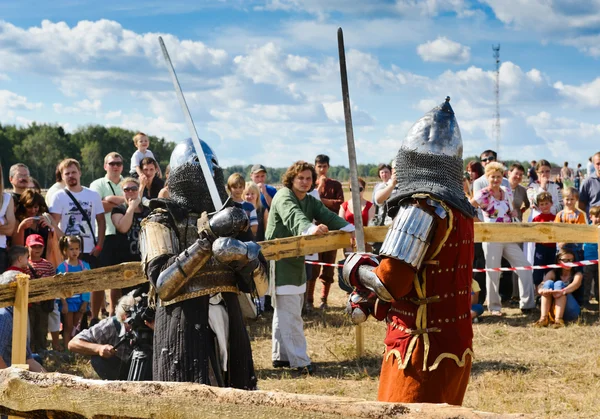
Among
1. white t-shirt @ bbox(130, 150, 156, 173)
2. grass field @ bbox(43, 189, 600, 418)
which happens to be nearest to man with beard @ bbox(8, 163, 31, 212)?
white t-shirt @ bbox(130, 150, 156, 173)

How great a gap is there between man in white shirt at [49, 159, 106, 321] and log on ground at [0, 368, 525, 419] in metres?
5.00

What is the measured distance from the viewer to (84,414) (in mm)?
2590

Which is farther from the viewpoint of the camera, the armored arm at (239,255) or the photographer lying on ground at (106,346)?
the photographer lying on ground at (106,346)

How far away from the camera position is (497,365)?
6.99 meters

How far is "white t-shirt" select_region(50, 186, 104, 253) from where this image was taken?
7598mm

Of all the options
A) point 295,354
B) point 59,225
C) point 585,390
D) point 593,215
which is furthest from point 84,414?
point 593,215

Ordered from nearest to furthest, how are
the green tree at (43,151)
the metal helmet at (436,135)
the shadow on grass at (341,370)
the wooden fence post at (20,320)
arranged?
1. the metal helmet at (436,135)
2. the wooden fence post at (20,320)
3. the shadow on grass at (341,370)
4. the green tree at (43,151)

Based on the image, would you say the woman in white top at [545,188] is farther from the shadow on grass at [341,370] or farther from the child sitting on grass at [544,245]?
the shadow on grass at [341,370]

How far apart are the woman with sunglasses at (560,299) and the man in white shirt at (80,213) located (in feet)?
15.6

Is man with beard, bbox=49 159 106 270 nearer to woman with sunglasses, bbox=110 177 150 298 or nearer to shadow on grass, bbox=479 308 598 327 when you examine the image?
woman with sunglasses, bbox=110 177 150 298

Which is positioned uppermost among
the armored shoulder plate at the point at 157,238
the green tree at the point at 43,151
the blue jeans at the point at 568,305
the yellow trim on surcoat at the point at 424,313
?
the green tree at the point at 43,151

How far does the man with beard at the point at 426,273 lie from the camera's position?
3.34 meters

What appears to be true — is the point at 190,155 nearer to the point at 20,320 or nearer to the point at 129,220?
the point at 20,320

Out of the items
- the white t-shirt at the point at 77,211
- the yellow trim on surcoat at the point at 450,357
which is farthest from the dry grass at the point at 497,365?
the yellow trim on surcoat at the point at 450,357
